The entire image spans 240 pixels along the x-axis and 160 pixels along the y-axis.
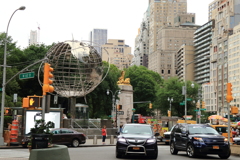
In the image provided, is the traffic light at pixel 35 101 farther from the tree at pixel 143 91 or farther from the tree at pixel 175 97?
the tree at pixel 175 97

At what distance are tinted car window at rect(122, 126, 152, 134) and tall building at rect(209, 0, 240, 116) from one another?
10952cm

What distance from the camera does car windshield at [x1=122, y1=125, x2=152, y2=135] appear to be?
19.8 meters

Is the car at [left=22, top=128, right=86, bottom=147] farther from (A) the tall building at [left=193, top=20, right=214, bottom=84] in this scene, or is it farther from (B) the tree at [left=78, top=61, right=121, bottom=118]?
(A) the tall building at [left=193, top=20, right=214, bottom=84]

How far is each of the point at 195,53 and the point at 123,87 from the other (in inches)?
4503

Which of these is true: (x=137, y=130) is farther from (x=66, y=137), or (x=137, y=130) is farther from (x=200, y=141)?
(x=66, y=137)

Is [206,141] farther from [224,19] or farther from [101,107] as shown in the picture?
[224,19]

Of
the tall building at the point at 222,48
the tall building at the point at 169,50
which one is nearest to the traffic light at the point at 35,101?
the tall building at the point at 222,48

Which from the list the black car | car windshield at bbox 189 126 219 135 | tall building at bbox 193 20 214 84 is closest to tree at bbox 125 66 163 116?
tall building at bbox 193 20 214 84

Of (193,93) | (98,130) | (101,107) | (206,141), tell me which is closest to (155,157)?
(206,141)

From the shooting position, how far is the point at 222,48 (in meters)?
131

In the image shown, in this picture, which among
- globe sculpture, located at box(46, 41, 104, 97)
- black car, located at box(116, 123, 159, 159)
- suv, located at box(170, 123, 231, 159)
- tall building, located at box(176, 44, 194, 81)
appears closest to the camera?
black car, located at box(116, 123, 159, 159)

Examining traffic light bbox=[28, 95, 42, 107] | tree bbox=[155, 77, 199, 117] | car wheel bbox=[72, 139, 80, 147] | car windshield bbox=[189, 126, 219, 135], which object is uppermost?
tree bbox=[155, 77, 199, 117]

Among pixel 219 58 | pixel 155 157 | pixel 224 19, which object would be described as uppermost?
pixel 224 19

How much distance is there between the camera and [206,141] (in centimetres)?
1934
